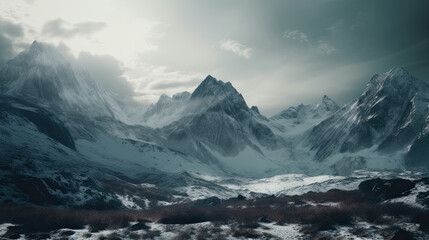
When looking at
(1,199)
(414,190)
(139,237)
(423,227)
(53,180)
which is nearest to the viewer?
(423,227)

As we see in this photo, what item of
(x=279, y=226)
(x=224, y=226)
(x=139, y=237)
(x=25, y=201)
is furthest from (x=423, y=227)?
(x=25, y=201)

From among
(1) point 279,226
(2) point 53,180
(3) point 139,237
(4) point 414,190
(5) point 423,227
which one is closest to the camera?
(5) point 423,227

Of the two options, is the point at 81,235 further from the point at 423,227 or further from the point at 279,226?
the point at 423,227

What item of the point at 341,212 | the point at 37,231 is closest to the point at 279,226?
the point at 341,212

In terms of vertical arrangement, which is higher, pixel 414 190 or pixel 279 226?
pixel 414 190

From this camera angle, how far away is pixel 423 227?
46750mm

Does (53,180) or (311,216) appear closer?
(311,216)

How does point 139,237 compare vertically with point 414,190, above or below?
below

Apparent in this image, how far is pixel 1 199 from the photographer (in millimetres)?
88688

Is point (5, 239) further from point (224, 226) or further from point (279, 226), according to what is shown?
point (279, 226)

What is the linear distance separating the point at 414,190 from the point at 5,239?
6690 centimetres

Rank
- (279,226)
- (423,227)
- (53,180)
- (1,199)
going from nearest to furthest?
(423,227), (279,226), (1,199), (53,180)

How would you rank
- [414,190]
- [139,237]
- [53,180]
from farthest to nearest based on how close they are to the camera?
[53,180] → [414,190] → [139,237]

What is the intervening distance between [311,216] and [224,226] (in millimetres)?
14747
